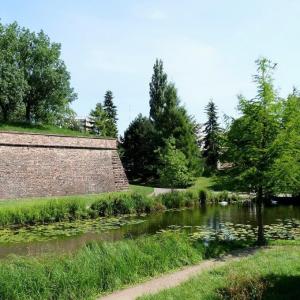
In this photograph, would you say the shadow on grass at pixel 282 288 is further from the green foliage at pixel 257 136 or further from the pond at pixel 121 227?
the pond at pixel 121 227

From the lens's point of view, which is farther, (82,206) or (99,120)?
(99,120)

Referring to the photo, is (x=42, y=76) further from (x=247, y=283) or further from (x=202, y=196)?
(x=247, y=283)

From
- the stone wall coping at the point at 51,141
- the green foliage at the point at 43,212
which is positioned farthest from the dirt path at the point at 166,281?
the stone wall coping at the point at 51,141

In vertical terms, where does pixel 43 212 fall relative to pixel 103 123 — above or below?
below

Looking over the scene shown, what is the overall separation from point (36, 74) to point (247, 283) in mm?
30658

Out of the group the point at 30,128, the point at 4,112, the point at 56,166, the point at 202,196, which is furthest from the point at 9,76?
the point at 202,196

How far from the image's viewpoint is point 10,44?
34625mm

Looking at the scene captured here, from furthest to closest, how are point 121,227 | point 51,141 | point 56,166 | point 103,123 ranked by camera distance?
1. point 103,123
2. point 51,141
3. point 56,166
4. point 121,227

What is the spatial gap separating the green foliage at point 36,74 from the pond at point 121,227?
16156 mm

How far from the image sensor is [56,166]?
29.4 m

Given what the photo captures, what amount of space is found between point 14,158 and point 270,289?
22.5 metres

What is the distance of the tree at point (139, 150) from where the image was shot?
1869 inches

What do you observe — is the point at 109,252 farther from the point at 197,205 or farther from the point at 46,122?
the point at 46,122

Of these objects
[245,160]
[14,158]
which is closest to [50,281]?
[245,160]
